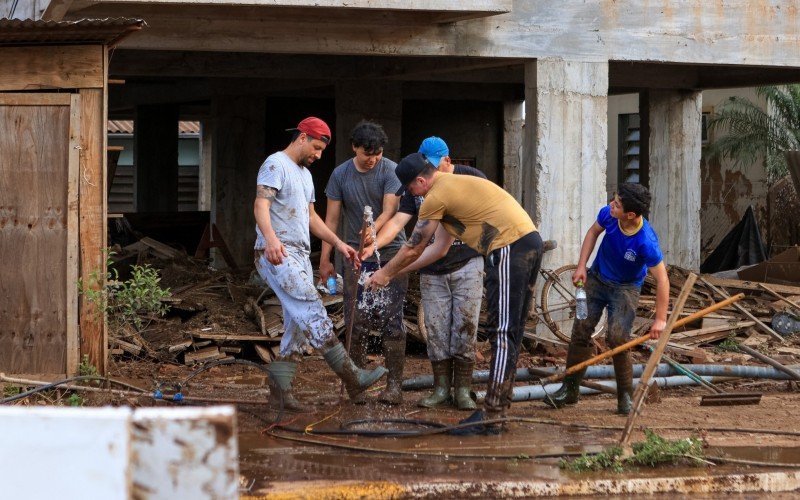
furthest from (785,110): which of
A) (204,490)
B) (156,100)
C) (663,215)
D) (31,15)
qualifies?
(204,490)

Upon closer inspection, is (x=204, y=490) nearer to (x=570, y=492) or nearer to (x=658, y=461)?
(x=570, y=492)

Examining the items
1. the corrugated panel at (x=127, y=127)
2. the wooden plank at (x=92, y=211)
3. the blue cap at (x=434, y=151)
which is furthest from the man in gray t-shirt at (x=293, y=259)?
the corrugated panel at (x=127, y=127)

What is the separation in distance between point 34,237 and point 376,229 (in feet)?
8.67

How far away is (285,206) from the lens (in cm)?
829

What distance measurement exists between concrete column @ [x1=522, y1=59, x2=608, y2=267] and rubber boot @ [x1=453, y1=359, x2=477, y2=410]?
3905 millimetres

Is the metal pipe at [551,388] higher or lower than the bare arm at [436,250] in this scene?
lower

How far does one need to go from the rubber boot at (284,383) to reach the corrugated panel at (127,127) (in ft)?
87.3

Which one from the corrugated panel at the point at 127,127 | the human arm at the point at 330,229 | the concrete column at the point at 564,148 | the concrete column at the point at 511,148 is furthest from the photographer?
the corrugated panel at the point at 127,127

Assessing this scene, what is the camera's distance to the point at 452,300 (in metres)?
8.79

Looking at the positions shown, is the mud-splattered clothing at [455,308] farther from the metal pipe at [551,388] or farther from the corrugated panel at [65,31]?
the corrugated panel at [65,31]

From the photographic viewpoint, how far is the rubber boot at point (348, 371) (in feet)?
27.1

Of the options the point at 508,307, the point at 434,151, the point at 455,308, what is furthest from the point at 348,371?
the point at 434,151

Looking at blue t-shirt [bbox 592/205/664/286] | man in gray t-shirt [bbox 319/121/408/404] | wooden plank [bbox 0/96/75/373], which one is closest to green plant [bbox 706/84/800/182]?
blue t-shirt [bbox 592/205/664/286]

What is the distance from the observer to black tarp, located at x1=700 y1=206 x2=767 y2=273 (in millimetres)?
19422
